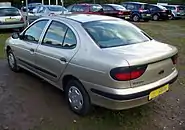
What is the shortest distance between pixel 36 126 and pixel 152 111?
1.88 metres

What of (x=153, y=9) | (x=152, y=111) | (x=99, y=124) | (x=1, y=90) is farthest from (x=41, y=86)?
(x=153, y=9)

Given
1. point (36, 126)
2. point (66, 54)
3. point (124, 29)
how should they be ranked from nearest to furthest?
point (36, 126) < point (66, 54) < point (124, 29)

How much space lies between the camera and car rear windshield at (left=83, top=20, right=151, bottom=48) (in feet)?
14.6

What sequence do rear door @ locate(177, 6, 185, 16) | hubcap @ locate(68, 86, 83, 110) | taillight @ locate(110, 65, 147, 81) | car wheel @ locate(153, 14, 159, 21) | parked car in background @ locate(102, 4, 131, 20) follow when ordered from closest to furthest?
taillight @ locate(110, 65, 147, 81), hubcap @ locate(68, 86, 83, 110), parked car in background @ locate(102, 4, 131, 20), car wheel @ locate(153, 14, 159, 21), rear door @ locate(177, 6, 185, 16)

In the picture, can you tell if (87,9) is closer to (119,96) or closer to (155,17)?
(155,17)

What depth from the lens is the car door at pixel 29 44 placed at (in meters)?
5.52

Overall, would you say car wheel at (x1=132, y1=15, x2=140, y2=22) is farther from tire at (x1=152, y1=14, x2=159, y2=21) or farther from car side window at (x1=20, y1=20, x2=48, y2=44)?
car side window at (x1=20, y1=20, x2=48, y2=44)

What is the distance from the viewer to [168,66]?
171 inches

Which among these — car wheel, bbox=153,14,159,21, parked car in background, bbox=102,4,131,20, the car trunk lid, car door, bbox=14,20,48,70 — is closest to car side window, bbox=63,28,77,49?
the car trunk lid

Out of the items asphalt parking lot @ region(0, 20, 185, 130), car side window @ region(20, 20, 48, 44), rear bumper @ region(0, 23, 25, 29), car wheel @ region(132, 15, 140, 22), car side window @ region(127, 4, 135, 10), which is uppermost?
car side window @ region(20, 20, 48, 44)

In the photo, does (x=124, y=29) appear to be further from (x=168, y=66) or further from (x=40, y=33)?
(x=40, y=33)

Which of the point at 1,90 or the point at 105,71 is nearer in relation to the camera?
the point at 105,71

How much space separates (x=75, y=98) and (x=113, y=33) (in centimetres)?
123

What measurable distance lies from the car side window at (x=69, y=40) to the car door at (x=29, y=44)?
894mm
